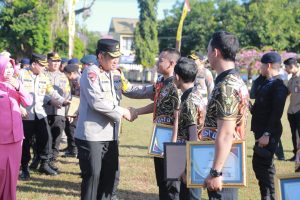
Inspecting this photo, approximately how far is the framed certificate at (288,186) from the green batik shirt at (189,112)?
1457 mm

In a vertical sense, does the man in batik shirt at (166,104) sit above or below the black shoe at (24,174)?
above

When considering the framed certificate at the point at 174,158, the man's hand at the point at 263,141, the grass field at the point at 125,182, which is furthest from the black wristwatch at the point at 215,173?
the grass field at the point at 125,182

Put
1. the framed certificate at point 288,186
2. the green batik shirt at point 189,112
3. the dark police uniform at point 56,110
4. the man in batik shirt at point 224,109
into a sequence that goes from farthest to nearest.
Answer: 1. the dark police uniform at point 56,110
2. the green batik shirt at point 189,112
3. the man in batik shirt at point 224,109
4. the framed certificate at point 288,186

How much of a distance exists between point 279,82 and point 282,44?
4418 centimetres

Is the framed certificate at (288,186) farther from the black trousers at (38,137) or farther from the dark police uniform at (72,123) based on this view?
the dark police uniform at (72,123)

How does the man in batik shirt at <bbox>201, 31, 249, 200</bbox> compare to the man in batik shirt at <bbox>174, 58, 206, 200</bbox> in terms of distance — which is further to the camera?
the man in batik shirt at <bbox>174, 58, 206, 200</bbox>

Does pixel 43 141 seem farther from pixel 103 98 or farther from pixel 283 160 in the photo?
pixel 283 160

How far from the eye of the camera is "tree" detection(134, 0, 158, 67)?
215ft

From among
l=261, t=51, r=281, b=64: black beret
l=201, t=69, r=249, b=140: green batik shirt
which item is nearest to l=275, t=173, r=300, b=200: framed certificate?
l=201, t=69, r=249, b=140: green batik shirt

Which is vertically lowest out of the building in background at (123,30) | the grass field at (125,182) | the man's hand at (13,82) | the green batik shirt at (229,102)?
the grass field at (125,182)

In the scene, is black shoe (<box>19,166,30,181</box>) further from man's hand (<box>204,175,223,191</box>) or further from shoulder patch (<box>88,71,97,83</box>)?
man's hand (<box>204,175,223,191</box>)

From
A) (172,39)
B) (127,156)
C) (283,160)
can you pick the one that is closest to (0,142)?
(127,156)

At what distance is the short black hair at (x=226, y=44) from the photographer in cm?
355

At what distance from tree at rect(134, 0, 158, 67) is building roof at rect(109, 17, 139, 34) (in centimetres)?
2679
